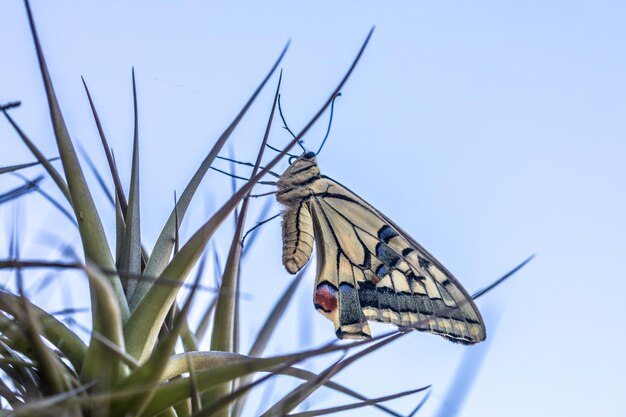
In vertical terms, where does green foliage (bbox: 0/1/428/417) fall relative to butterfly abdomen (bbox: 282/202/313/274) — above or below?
below

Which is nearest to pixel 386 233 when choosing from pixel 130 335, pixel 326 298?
pixel 326 298

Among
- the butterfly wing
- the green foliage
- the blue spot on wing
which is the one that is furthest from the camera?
the blue spot on wing

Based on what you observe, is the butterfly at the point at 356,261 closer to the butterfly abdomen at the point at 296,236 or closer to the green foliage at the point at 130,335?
the butterfly abdomen at the point at 296,236

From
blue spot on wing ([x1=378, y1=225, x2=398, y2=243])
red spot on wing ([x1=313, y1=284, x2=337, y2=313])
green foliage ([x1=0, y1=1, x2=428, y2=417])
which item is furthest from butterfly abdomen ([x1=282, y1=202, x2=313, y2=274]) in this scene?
green foliage ([x1=0, y1=1, x2=428, y2=417])

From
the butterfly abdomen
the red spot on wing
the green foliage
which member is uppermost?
the butterfly abdomen

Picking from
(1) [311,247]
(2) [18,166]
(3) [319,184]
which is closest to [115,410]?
(2) [18,166]

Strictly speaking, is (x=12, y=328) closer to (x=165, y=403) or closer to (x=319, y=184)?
(x=165, y=403)

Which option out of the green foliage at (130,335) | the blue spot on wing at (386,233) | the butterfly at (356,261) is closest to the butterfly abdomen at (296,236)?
the butterfly at (356,261)

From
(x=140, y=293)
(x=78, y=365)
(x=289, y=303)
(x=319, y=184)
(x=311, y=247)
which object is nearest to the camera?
(x=78, y=365)

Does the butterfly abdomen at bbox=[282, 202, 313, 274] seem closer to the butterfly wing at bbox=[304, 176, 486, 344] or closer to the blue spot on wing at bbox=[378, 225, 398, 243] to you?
the butterfly wing at bbox=[304, 176, 486, 344]

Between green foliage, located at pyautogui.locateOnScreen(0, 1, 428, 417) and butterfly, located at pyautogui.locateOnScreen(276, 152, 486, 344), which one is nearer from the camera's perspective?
green foliage, located at pyautogui.locateOnScreen(0, 1, 428, 417)
